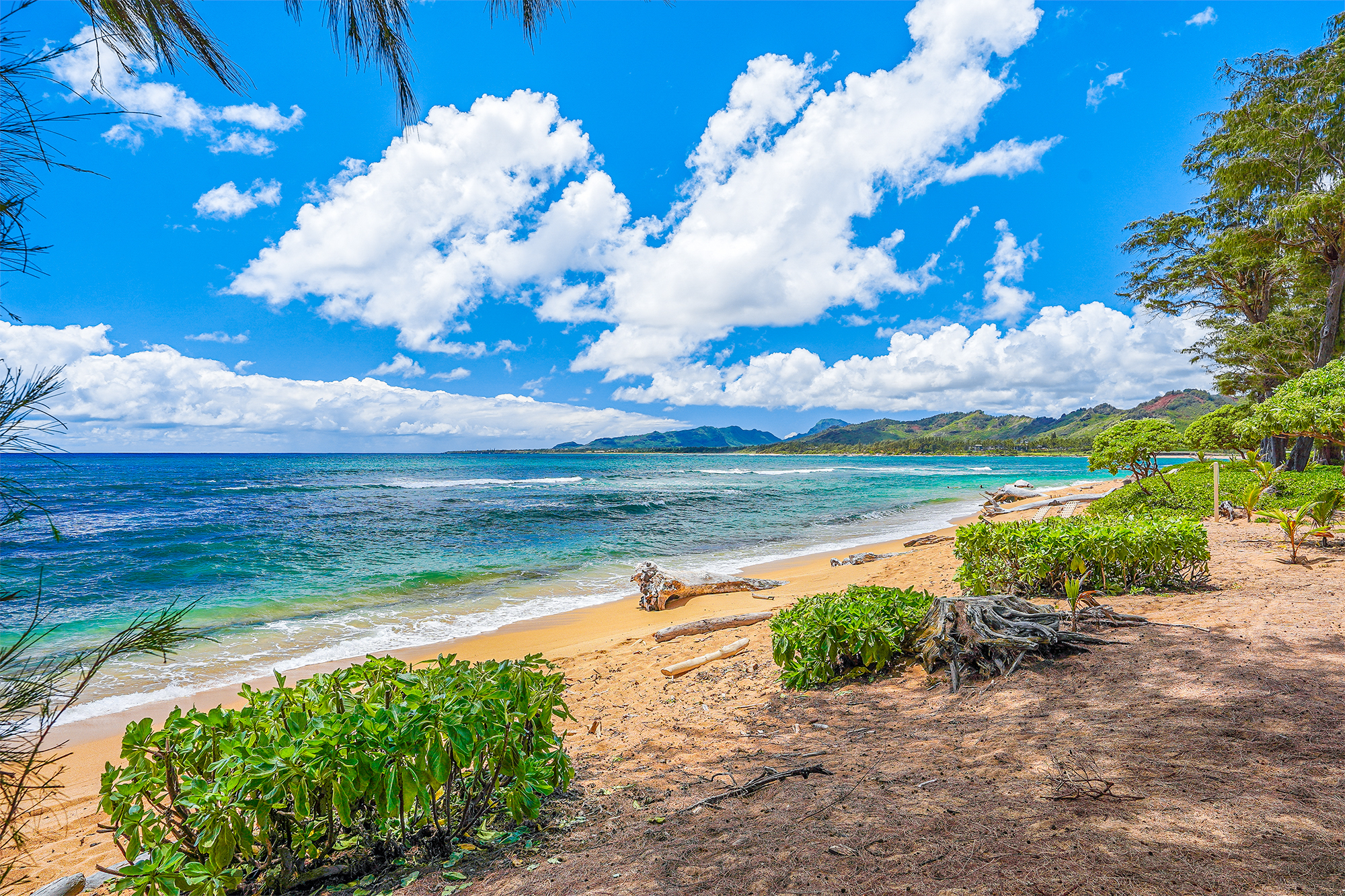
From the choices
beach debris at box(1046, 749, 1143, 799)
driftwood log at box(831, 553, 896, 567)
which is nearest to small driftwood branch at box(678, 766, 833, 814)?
beach debris at box(1046, 749, 1143, 799)

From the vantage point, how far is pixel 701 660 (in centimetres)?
688

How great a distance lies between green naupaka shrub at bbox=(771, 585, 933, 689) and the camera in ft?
17.2

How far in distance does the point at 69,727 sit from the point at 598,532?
17068 mm

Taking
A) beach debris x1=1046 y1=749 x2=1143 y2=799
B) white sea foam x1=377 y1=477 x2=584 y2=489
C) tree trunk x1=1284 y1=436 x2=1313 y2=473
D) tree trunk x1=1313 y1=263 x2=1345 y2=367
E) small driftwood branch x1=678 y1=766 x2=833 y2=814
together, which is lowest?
white sea foam x1=377 y1=477 x2=584 y2=489

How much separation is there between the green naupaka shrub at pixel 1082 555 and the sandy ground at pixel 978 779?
76 cm

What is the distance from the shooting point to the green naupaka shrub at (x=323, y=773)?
231 cm

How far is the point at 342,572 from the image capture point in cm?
1564

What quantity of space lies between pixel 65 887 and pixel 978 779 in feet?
15.7

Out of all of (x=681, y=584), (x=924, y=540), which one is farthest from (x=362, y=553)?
(x=924, y=540)

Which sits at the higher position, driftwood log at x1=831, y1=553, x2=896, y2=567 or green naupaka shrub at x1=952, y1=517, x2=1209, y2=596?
green naupaka shrub at x1=952, y1=517, x2=1209, y2=596

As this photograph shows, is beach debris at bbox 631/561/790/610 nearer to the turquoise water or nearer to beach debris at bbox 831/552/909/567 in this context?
the turquoise water

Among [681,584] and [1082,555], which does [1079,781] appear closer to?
[1082,555]

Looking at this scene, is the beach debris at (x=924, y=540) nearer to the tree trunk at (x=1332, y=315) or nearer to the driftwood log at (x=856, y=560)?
the driftwood log at (x=856, y=560)

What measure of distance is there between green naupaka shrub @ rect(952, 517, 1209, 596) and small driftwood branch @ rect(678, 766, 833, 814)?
4.61 metres
